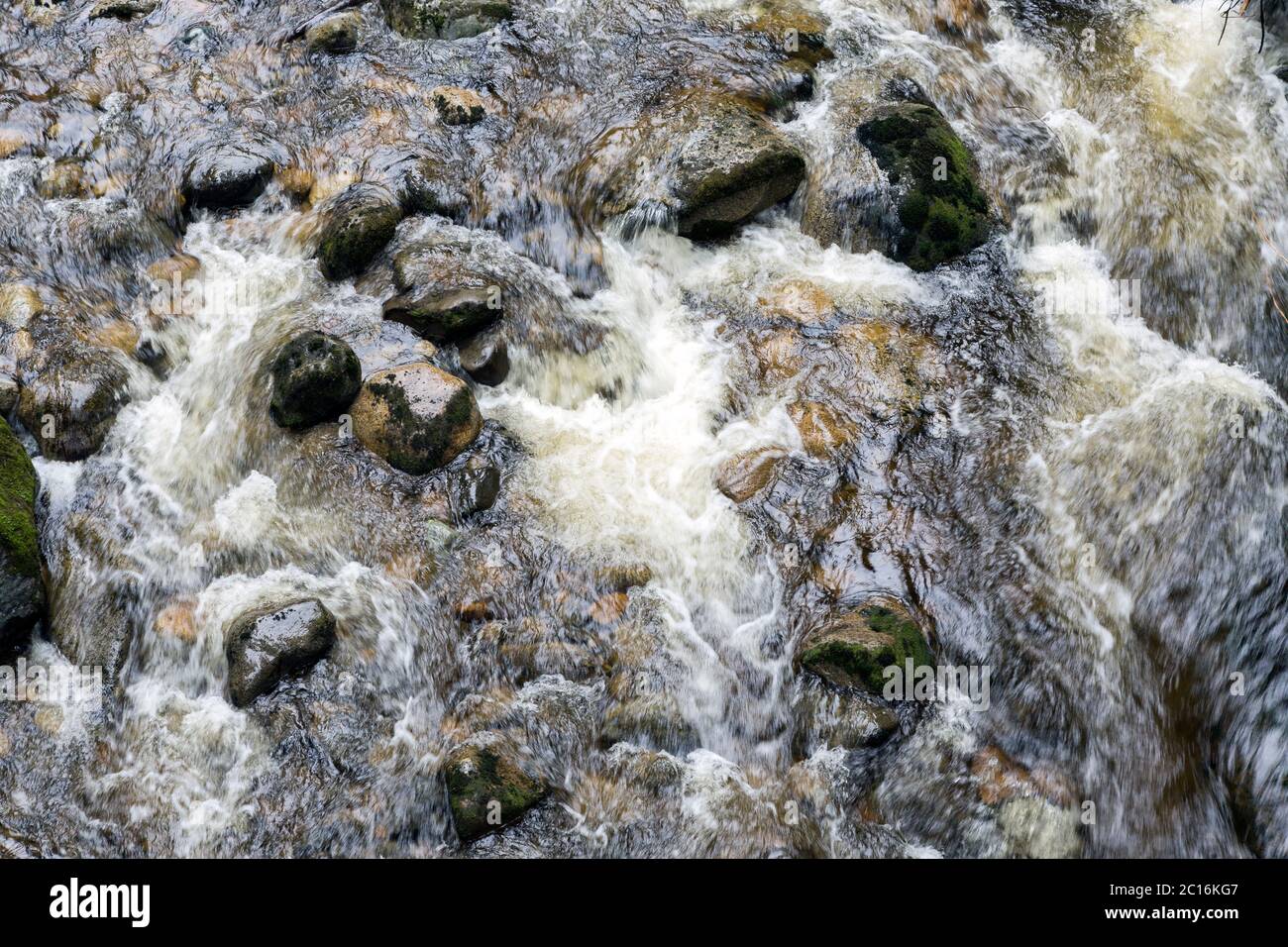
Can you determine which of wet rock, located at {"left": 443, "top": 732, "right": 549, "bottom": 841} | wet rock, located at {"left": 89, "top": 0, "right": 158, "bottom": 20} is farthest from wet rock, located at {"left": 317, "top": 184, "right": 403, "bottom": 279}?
wet rock, located at {"left": 443, "top": 732, "right": 549, "bottom": 841}

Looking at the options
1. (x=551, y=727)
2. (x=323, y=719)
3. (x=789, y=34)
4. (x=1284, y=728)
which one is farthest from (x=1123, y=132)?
(x=323, y=719)

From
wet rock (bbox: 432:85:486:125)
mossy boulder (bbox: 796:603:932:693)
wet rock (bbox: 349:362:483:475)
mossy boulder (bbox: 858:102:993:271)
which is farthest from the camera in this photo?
wet rock (bbox: 432:85:486:125)

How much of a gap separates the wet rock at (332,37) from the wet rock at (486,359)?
4.63m

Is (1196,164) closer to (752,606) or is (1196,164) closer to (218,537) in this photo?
(752,606)

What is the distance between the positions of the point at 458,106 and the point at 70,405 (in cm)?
479

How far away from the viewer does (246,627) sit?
670 centimetres

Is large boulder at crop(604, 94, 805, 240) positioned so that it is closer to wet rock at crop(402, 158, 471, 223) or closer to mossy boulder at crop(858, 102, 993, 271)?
mossy boulder at crop(858, 102, 993, 271)

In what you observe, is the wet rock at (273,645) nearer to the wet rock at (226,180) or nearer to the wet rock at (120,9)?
the wet rock at (226,180)

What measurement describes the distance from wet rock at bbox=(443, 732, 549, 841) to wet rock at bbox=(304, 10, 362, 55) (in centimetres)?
805

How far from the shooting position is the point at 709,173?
905cm

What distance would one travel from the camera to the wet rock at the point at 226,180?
9.23 metres

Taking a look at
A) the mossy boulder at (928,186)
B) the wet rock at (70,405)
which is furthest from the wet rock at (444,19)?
the wet rock at (70,405)

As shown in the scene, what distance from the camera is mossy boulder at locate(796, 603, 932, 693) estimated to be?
6.58 meters

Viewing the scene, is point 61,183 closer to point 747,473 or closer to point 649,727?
point 747,473
